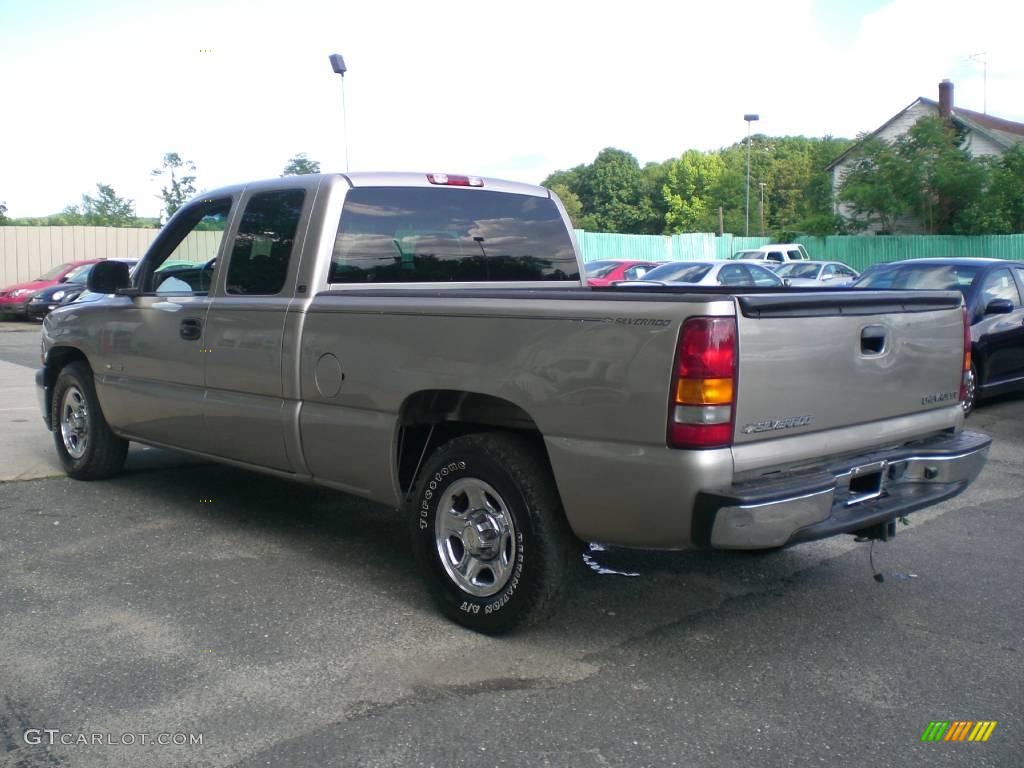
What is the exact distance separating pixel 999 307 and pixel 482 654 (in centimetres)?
807

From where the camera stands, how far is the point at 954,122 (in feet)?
141

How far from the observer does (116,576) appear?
5.21 meters

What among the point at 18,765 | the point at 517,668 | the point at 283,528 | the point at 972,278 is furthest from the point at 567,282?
the point at 972,278

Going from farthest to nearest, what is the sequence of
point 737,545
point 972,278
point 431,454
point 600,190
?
1. point 600,190
2. point 972,278
3. point 431,454
4. point 737,545

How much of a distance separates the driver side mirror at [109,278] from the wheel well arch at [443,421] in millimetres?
2579

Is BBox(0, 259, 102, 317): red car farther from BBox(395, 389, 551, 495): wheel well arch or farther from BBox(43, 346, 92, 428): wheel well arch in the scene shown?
BBox(395, 389, 551, 495): wheel well arch

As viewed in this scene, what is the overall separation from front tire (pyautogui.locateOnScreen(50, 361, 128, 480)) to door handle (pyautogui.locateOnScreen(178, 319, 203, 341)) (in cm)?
142

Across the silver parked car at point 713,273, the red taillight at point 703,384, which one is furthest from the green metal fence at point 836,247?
the red taillight at point 703,384

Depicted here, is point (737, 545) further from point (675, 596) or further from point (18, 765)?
point (18, 765)

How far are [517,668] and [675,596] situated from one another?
112 centimetres

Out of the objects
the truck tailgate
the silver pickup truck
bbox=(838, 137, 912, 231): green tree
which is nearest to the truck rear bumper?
the silver pickup truck

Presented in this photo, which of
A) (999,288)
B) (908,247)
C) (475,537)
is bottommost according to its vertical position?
(475,537)

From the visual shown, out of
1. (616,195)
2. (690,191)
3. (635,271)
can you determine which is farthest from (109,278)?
(690,191)

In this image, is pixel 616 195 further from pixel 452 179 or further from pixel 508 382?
pixel 508 382
